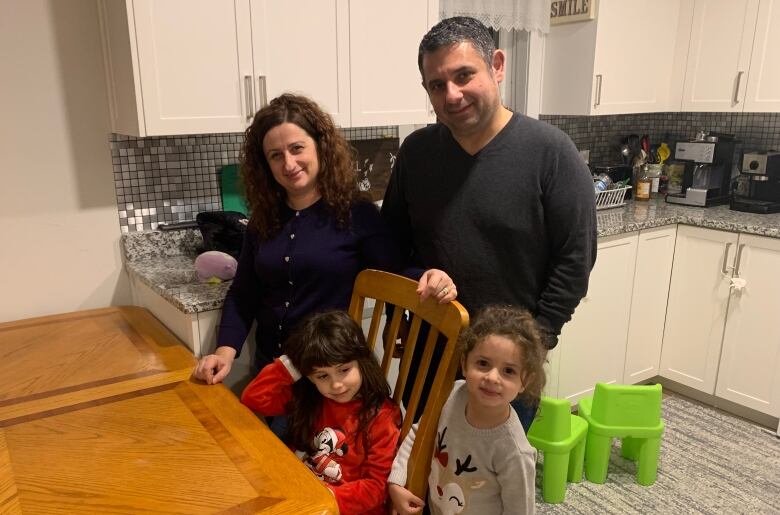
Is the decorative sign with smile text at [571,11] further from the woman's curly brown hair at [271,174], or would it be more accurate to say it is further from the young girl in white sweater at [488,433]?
the young girl in white sweater at [488,433]

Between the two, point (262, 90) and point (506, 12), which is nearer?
point (262, 90)

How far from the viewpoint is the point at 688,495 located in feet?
7.34

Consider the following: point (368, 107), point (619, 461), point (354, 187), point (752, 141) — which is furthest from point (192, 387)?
point (752, 141)

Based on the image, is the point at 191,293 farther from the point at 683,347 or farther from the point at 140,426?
the point at 683,347

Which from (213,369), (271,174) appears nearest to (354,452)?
(213,369)

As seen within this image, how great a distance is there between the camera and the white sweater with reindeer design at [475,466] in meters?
1.23

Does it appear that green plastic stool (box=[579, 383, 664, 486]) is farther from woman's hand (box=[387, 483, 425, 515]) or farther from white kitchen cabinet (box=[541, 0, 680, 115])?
white kitchen cabinet (box=[541, 0, 680, 115])

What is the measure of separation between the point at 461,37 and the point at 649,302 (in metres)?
2.00

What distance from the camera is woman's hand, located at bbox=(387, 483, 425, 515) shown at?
128 cm

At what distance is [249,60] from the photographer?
Result: 188 centimetres

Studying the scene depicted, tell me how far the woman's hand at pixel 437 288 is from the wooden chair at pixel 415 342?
A: 0.05ft

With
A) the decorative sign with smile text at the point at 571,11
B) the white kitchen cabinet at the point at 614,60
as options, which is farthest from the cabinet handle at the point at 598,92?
the decorative sign with smile text at the point at 571,11

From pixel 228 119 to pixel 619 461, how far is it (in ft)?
6.51

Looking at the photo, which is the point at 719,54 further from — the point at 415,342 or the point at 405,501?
the point at 405,501
